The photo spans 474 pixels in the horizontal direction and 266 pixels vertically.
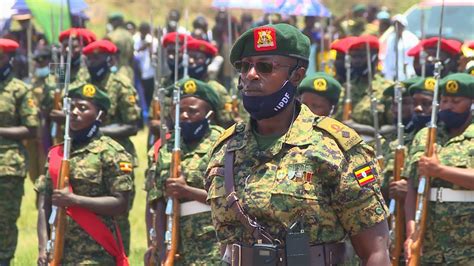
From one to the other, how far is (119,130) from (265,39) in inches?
250

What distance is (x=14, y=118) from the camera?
36.6 feet

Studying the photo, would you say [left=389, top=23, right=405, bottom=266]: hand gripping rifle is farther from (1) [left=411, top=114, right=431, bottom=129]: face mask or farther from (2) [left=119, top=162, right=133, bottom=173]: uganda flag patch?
(2) [left=119, top=162, right=133, bottom=173]: uganda flag patch

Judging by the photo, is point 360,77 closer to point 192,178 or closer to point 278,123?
point 192,178

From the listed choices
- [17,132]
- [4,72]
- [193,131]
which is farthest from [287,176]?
[4,72]

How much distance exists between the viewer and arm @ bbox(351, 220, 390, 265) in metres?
5.30

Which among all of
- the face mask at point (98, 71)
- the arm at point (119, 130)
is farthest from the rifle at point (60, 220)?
the face mask at point (98, 71)

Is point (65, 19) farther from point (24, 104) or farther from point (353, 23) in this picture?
point (353, 23)

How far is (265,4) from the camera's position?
15172mm

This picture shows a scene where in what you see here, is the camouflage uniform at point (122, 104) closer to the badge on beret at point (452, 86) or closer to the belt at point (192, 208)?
the belt at point (192, 208)

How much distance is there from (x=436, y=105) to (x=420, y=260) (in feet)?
3.36

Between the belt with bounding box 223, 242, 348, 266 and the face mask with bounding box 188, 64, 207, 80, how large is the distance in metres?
6.93

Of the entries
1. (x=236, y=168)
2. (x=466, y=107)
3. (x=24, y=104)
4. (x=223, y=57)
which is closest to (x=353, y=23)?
(x=223, y=57)

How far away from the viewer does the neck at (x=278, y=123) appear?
549 cm

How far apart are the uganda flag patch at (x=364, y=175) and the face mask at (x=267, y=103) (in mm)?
415
